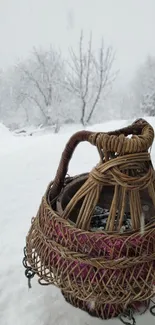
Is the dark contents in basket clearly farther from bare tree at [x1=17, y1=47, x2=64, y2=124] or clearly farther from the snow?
bare tree at [x1=17, y1=47, x2=64, y2=124]

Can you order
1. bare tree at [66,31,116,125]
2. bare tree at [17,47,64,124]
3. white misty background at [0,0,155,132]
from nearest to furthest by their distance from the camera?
1. bare tree at [66,31,116,125]
2. white misty background at [0,0,155,132]
3. bare tree at [17,47,64,124]

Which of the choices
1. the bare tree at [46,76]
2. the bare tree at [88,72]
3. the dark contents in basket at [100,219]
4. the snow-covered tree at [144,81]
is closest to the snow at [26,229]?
the dark contents in basket at [100,219]

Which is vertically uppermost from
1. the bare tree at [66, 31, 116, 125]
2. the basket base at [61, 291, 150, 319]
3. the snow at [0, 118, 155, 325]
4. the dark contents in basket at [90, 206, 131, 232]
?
the dark contents in basket at [90, 206, 131, 232]

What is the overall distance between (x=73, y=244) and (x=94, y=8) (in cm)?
2901

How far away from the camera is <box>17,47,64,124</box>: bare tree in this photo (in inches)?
536

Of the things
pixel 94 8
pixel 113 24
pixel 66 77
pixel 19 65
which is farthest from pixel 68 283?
pixel 94 8

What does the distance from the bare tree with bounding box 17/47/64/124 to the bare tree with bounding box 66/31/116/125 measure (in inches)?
41.2

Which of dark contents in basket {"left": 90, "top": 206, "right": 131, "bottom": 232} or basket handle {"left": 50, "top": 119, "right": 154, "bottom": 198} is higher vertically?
basket handle {"left": 50, "top": 119, "right": 154, "bottom": 198}

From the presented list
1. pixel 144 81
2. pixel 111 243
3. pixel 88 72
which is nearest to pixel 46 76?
pixel 88 72

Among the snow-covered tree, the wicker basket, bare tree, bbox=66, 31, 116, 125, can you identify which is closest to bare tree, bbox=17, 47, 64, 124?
bare tree, bbox=66, 31, 116, 125

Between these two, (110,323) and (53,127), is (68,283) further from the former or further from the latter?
(53,127)

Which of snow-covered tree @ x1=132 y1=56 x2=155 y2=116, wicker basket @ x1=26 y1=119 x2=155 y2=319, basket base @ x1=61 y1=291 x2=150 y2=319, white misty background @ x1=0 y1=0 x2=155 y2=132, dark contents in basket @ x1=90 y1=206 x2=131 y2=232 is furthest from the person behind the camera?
snow-covered tree @ x1=132 y1=56 x2=155 y2=116

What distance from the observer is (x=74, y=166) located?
2137 mm

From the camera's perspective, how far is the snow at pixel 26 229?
A: 85 centimetres
